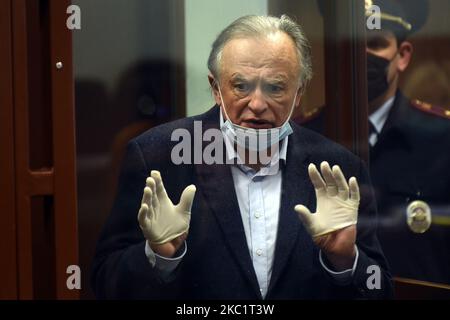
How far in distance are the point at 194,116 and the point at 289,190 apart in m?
0.35

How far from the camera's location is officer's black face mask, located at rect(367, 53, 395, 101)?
8.43ft

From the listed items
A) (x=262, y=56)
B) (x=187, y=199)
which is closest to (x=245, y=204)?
(x=187, y=199)

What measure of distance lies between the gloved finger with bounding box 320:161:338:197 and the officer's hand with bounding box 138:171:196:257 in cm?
39

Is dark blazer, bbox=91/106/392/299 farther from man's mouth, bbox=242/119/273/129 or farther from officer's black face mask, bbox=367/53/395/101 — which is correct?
officer's black face mask, bbox=367/53/395/101

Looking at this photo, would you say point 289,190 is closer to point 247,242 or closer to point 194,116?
point 247,242

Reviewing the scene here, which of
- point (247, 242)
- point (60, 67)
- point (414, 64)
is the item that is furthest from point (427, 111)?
point (60, 67)

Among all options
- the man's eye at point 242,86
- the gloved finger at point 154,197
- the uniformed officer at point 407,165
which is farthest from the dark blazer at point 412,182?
the gloved finger at point 154,197

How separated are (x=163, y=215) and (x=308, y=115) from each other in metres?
0.51

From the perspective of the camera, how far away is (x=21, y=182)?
2535 mm

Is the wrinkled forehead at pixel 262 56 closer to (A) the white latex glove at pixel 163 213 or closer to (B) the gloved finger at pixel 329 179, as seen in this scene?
(B) the gloved finger at pixel 329 179

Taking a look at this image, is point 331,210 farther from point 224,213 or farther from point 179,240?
point 179,240

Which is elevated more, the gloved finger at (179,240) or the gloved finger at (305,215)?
the gloved finger at (305,215)

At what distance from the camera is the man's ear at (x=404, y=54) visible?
2.58 metres
